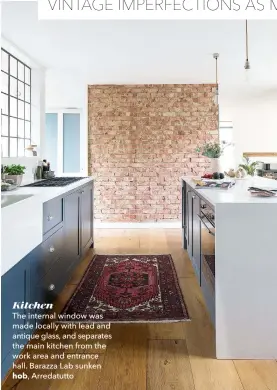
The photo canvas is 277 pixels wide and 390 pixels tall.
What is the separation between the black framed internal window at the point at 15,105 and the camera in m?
3.74

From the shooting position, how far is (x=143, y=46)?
397cm

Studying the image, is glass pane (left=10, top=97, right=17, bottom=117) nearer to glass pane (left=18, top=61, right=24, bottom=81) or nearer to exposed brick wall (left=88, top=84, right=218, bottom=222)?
glass pane (left=18, top=61, right=24, bottom=81)

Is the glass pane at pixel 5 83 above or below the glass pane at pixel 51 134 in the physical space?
below

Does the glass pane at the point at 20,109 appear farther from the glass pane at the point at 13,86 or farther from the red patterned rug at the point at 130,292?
the red patterned rug at the point at 130,292

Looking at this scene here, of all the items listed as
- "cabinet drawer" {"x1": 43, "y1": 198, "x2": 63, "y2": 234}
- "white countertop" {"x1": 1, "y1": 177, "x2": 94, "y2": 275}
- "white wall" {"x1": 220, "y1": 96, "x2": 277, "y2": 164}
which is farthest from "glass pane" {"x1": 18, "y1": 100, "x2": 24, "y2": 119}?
"white wall" {"x1": 220, "y1": 96, "x2": 277, "y2": 164}

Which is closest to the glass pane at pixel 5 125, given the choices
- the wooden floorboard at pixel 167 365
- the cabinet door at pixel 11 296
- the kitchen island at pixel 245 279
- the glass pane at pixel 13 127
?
the glass pane at pixel 13 127

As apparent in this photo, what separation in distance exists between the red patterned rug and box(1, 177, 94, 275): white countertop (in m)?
0.80

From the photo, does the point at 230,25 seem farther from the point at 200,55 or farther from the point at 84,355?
the point at 84,355

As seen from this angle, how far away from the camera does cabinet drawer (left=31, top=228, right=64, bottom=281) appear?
2.14 m

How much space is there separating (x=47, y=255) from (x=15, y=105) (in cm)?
237

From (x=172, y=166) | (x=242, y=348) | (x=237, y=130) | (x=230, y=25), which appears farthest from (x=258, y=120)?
(x=242, y=348)

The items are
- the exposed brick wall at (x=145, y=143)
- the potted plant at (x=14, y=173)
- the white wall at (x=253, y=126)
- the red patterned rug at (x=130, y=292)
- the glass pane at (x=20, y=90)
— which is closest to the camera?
the red patterned rug at (x=130, y=292)

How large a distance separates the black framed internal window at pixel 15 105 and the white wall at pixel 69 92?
2.65 feet

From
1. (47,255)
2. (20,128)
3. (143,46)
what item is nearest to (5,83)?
(20,128)
